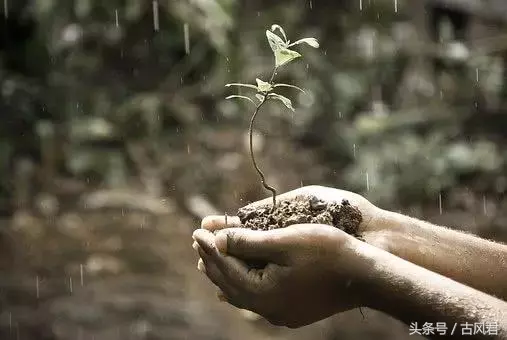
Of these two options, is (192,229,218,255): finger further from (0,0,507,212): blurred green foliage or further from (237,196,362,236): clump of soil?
(0,0,507,212): blurred green foliage

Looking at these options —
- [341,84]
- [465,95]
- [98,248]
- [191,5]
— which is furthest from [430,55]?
[98,248]

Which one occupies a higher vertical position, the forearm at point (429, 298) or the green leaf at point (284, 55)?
the green leaf at point (284, 55)

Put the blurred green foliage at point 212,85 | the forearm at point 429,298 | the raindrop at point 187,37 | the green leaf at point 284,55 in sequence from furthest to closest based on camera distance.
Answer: the raindrop at point 187,37 < the blurred green foliage at point 212,85 < the green leaf at point 284,55 < the forearm at point 429,298

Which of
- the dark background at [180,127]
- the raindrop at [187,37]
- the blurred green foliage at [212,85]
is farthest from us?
the raindrop at [187,37]

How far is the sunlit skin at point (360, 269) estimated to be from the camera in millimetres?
626

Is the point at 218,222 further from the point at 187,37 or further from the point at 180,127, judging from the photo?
the point at 187,37

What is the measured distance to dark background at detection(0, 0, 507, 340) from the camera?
135 centimetres

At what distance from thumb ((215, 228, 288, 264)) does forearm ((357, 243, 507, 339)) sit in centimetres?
8

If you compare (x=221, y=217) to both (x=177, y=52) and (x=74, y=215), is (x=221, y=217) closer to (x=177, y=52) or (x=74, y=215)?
(x=74, y=215)

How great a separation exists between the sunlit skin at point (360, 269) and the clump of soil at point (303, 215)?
0.7 inches

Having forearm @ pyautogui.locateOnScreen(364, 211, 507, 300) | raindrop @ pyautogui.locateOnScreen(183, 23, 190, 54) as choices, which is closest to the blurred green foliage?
raindrop @ pyautogui.locateOnScreen(183, 23, 190, 54)

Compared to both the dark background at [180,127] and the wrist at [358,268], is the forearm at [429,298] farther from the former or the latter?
the dark background at [180,127]

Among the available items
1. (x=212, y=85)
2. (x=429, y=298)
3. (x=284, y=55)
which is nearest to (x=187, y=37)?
(x=212, y=85)

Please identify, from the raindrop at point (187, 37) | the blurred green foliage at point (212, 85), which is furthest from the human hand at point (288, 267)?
the raindrop at point (187, 37)
